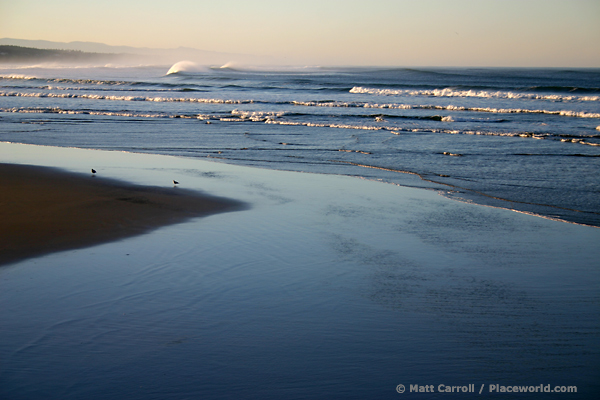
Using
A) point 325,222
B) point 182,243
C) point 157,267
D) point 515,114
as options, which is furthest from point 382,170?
point 515,114

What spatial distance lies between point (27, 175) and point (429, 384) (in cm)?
847

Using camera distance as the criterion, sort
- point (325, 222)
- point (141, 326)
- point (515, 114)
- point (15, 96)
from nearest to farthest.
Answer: point (141, 326), point (325, 222), point (515, 114), point (15, 96)

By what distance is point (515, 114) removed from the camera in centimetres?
2250

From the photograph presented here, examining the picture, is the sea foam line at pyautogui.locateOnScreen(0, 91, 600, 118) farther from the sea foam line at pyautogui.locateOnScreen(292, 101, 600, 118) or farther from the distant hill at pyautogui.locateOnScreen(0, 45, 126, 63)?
the distant hill at pyautogui.locateOnScreen(0, 45, 126, 63)

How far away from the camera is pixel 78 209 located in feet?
21.9

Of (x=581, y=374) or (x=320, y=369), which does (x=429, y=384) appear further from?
(x=581, y=374)

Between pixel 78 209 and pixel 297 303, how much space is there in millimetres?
4235

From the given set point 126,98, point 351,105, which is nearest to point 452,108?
point 351,105

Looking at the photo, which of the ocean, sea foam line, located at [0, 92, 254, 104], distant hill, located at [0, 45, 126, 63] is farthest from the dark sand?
distant hill, located at [0, 45, 126, 63]

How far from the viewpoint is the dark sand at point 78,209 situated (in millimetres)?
5449

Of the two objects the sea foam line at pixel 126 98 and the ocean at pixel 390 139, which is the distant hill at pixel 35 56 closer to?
the sea foam line at pixel 126 98

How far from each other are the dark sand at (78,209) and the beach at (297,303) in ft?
0.19

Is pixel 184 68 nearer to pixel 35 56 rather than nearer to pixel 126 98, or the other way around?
pixel 126 98

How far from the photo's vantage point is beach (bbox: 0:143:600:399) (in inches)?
118
